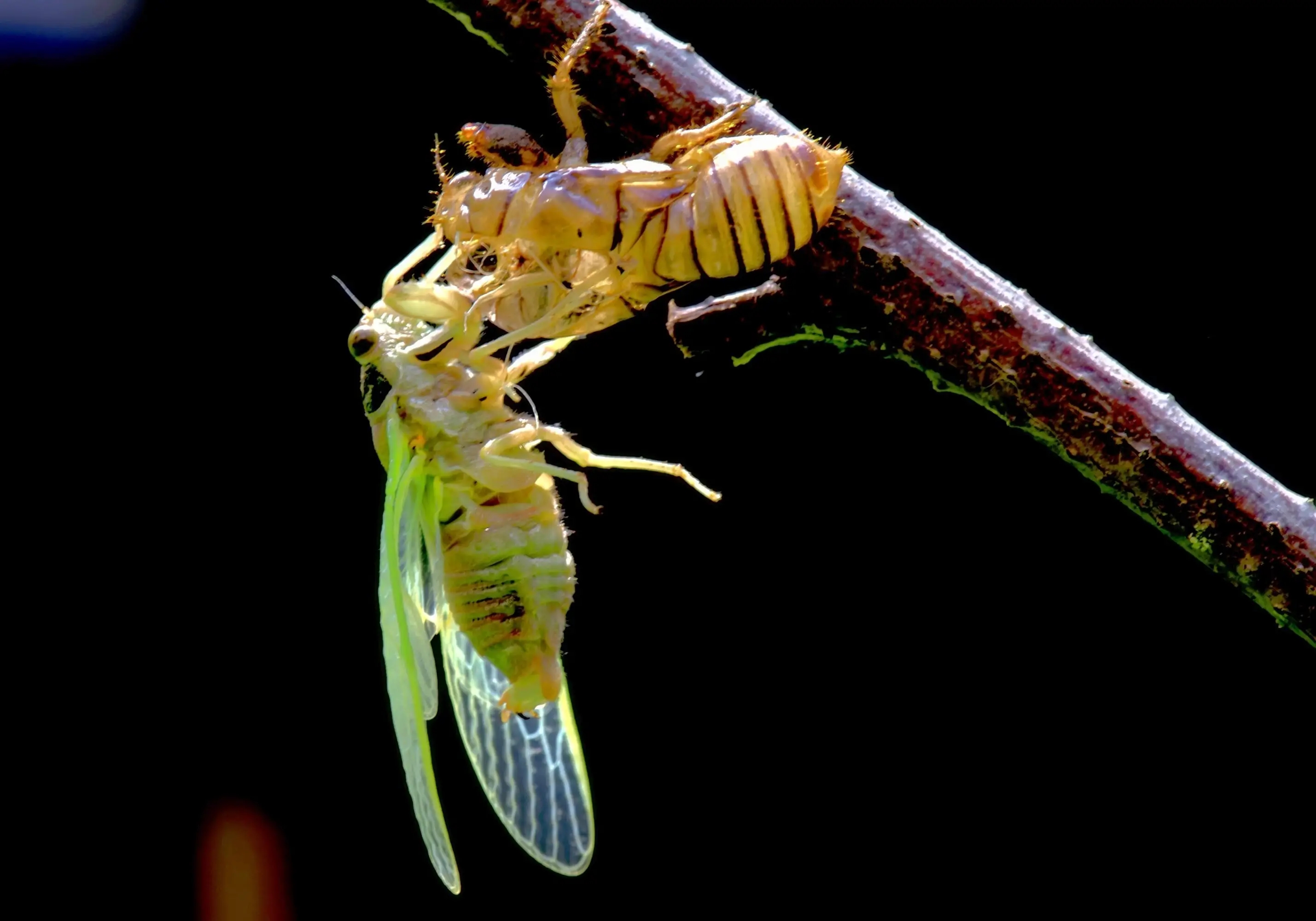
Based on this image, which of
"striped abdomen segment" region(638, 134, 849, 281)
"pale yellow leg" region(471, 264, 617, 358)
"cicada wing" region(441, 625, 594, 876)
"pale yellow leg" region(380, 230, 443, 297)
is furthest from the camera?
"cicada wing" region(441, 625, 594, 876)

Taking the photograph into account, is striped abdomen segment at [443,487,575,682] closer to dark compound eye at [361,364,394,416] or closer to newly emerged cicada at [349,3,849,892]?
newly emerged cicada at [349,3,849,892]

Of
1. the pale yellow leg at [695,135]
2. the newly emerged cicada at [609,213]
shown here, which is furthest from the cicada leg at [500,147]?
the pale yellow leg at [695,135]

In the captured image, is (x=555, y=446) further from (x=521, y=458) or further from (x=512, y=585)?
(x=512, y=585)

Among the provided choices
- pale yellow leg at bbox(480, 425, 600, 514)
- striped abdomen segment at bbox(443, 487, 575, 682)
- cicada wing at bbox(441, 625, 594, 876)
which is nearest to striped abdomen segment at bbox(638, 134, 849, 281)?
pale yellow leg at bbox(480, 425, 600, 514)

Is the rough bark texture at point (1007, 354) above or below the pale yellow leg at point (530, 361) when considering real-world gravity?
above

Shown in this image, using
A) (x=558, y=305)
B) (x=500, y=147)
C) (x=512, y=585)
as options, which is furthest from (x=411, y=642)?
(x=500, y=147)

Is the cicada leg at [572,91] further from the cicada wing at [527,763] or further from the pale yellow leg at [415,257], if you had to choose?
the cicada wing at [527,763]
